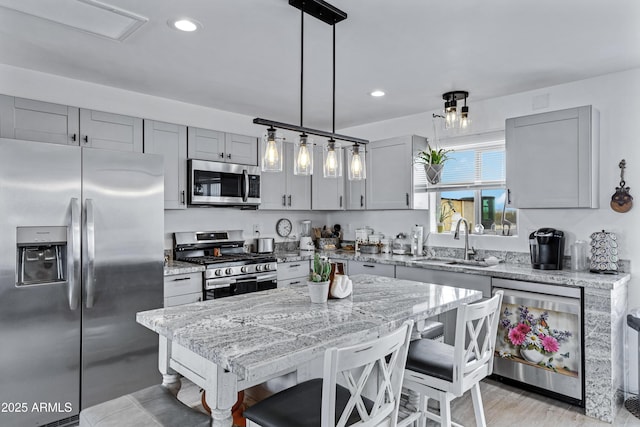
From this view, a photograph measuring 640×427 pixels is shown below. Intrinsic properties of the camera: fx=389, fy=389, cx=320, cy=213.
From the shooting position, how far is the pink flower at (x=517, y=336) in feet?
9.94

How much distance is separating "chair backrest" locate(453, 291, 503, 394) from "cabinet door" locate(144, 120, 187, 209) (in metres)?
2.80

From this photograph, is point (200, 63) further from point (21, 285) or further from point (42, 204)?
point (21, 285)

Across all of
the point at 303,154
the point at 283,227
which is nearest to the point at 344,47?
the point at 303,154

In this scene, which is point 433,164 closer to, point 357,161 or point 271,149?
point 357,161

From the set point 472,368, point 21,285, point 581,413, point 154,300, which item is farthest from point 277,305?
point 581,413

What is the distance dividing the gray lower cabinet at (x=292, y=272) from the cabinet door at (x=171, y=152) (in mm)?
1198

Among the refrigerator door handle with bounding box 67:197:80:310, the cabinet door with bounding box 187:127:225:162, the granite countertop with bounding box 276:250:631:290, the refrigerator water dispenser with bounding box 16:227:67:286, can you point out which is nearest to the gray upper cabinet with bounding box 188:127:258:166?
the cabinet door with bounding box 187:127:225:162

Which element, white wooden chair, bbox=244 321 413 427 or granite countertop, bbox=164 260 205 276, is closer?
white wooden chair, bbox=244 321 413 427

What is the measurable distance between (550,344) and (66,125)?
4052mm

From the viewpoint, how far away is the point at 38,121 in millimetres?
2906

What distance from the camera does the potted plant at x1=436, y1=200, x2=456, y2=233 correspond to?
4.21 metres

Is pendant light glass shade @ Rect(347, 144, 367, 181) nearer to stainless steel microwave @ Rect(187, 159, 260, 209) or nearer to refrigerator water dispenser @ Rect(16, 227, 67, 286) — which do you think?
stainless steel microwave @ Rect(187, 159, 260, 209)

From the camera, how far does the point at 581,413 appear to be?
2732 mm

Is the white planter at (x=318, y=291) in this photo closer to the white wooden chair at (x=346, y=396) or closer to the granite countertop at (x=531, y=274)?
the white wooden chair at (x=346, y=396)
